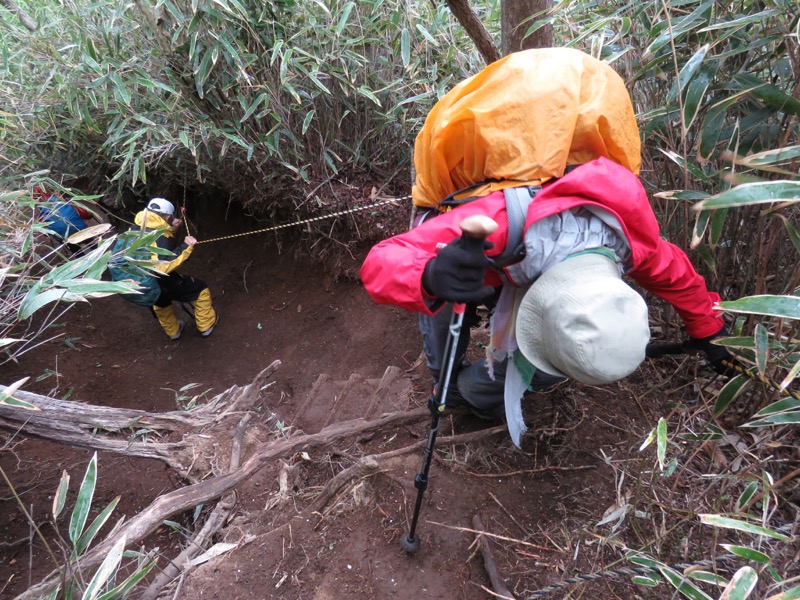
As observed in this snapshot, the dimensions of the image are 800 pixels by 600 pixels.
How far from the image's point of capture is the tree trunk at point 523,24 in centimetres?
210

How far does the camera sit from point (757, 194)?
945 mm

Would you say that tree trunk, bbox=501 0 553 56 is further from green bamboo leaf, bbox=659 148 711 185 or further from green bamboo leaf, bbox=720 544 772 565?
green bamboo leaf, bbox=720 544 772 565

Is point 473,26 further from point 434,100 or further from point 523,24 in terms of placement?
point 434,100

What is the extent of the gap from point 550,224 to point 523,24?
4.49 feet

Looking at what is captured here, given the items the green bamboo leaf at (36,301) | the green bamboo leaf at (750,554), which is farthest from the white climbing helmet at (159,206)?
the green bamboo leaf at (750,554)

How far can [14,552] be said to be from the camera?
7.48ft

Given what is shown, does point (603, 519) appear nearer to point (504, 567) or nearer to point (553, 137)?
point (504, 567)

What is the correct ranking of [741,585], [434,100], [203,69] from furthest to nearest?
[434,100]
[203,69]
[741,585]

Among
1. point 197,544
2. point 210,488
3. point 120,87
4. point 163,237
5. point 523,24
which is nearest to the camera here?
point 197,544

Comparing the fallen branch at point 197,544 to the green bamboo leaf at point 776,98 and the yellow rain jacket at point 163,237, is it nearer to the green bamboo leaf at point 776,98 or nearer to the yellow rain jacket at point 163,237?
the yellow rain jacket at point 163,237

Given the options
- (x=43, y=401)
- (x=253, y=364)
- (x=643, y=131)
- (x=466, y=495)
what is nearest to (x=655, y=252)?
(x=643, y=131)

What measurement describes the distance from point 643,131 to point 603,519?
1.53 meters

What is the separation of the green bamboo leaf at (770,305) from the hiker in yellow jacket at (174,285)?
3.80m

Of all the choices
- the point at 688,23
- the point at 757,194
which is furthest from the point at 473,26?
the point at 757,194
